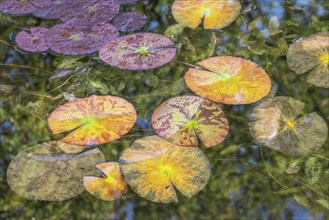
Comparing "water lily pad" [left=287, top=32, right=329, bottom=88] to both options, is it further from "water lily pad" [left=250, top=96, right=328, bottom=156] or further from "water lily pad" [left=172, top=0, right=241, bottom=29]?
"water lily pad" [left=172, top=0, right=241, bottom=29]

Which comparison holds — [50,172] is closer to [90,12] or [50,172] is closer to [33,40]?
[33,40]

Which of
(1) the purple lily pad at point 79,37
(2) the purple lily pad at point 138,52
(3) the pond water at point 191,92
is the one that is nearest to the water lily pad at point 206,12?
(3) the pond water at point 191,92

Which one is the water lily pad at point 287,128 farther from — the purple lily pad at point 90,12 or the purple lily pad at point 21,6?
the purple lily pad at point 21,6

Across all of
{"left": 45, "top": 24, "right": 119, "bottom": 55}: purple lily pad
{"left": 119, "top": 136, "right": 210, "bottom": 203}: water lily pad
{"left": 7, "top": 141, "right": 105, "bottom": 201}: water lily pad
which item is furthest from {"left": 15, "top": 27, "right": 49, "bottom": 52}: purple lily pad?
{"left": 119, "top": 136, "right": 210, "bottom": 203}: water lily pad

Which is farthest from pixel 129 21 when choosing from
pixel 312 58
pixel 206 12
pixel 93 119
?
pixel 312 58

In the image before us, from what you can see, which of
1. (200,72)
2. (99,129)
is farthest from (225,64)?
(99,129)

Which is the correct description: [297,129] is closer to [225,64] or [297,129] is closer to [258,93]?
[258,93]
